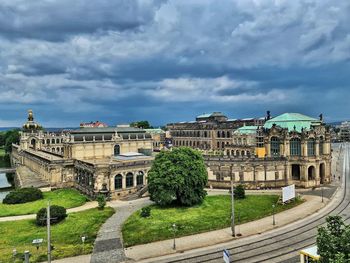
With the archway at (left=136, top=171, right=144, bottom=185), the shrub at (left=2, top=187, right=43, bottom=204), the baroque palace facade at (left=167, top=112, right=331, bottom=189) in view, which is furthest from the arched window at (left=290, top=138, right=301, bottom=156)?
the shrub at (left=2, top=187, right=43, bottom=204)

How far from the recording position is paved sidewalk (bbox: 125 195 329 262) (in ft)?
118

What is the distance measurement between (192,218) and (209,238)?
701 cm

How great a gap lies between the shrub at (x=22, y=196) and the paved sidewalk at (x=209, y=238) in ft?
113

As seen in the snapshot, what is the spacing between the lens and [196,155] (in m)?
54.8

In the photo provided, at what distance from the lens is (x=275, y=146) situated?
75.3m

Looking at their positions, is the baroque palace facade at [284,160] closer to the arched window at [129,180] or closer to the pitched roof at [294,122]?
the pitched roof at [294,122]

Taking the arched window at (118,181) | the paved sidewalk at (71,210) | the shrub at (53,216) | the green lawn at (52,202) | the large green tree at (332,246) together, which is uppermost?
the large green tree at (332,246)

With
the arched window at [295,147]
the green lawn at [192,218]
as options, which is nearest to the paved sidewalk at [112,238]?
the green lawn at [192,218]

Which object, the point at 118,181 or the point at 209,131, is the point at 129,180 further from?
the point at 209,131

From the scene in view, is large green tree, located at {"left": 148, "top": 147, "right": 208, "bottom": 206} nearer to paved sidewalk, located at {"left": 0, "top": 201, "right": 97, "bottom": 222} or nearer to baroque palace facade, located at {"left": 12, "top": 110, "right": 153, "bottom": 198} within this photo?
paved sidewalk, located at {"left": 0, "top": 201, "right": 97, "bottom": 222}

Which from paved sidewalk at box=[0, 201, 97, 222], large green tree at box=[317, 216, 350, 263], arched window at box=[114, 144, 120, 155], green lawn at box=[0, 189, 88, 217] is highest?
arched window at box=[114, 144, 120, 155]

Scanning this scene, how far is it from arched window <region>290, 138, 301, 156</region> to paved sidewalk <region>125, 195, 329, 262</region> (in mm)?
21916

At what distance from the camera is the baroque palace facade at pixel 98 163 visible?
211ft

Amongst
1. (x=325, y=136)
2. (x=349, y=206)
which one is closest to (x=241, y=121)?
(x=325, y=136)
